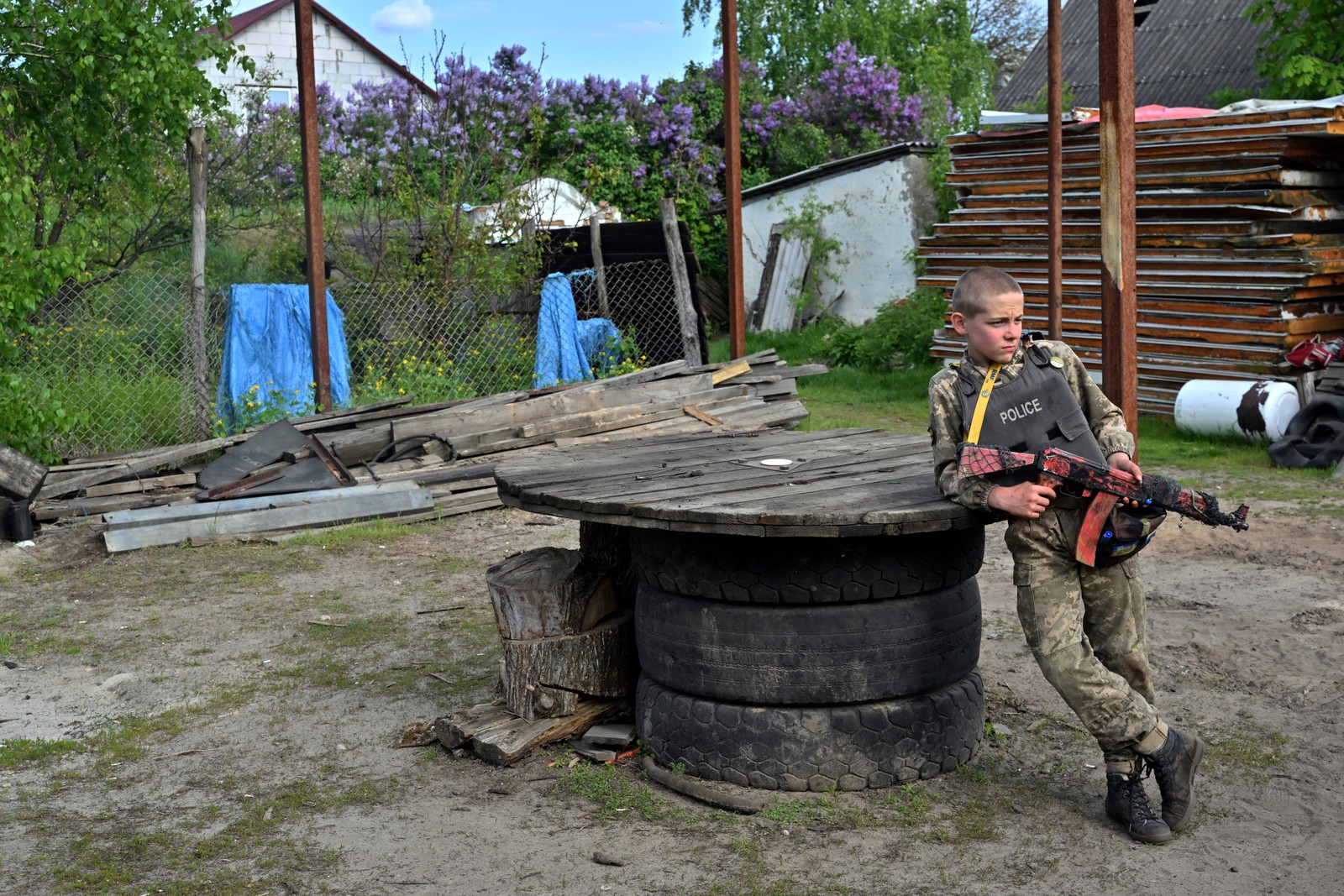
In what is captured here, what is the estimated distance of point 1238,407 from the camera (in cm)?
1044

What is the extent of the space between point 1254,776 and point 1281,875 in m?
0.73

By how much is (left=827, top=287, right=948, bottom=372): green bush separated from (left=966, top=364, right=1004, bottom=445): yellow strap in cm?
1179

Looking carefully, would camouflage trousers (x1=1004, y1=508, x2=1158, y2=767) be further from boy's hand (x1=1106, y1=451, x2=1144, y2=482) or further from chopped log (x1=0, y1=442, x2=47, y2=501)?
chopped log (x1=0, y1=442, x2=47, y2=501)

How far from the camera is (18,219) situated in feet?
27.1

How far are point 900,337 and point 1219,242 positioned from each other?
4.77 metres

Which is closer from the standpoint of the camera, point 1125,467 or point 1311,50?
point 1125,467

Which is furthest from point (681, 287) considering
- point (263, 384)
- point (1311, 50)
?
point (1311, 50)

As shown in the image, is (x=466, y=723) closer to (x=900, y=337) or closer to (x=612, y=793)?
(x=612, y=793)

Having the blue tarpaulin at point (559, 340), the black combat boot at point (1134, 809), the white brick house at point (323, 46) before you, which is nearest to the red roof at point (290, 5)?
the white brick house at point (323, 46)

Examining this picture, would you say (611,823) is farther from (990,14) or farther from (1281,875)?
(990,14)

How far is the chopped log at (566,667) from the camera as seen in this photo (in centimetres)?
435

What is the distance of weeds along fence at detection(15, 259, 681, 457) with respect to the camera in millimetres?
9297

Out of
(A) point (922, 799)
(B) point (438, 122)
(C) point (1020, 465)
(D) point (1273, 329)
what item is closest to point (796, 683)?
(A) point (922, 799)

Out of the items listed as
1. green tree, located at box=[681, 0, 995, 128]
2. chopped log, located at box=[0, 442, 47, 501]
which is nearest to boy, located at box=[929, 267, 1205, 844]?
chopped log, located at box=[0, 442, 47, 501]
